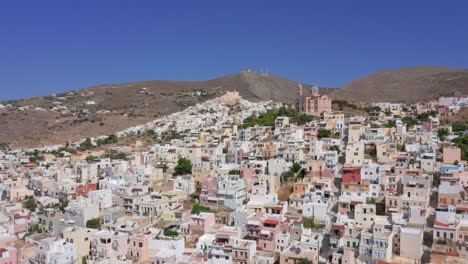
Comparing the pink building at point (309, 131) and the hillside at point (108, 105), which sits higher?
the hillside at point (108, 105)

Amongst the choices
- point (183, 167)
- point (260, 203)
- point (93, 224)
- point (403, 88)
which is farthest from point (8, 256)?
point (403, 88)

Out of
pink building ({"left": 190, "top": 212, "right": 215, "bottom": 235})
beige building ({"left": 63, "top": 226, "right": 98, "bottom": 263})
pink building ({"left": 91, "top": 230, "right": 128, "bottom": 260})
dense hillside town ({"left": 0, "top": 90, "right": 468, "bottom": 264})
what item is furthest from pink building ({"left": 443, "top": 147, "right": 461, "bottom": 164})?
beige building ({"left": 63, "top": 226, "right": 98, "bottom": 263})

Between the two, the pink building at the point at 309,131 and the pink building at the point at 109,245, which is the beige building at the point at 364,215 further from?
the pink building at the point at 309,131

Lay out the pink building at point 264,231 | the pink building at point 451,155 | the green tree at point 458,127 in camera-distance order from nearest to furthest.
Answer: the pink building at point 264,231, the pink building at point 451,155, the green tree at point 458,127

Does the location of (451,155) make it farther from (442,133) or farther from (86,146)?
(86,146)

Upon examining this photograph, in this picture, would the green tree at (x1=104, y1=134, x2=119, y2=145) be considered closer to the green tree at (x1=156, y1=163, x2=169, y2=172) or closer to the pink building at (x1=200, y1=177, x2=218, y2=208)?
the green tree at (x1=156, y1=163, x2=169, y2=172)

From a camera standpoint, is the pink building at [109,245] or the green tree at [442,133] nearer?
the pink building at [109,245]

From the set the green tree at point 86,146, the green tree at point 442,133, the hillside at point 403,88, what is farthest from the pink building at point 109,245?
the hillside at point 403,88
